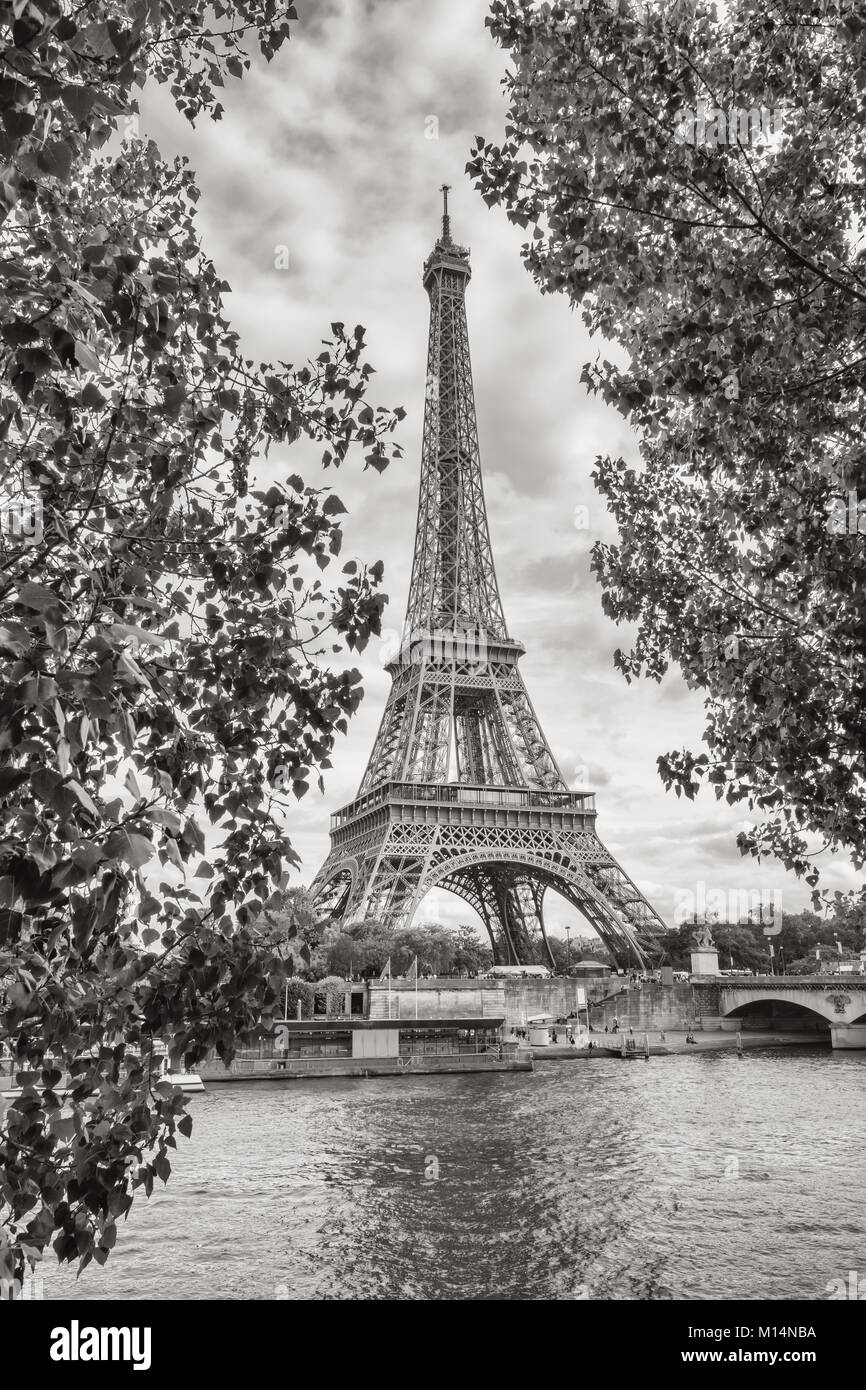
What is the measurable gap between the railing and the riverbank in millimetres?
17647

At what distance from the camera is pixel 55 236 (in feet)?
10.9

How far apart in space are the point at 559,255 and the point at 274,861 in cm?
608

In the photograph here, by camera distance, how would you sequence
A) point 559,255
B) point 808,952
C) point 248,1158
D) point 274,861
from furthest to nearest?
1. point 808,952
2. point 248,1158
3. point 559,255
4. point 274,861

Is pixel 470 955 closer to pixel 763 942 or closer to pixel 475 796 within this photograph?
pixel 475 796

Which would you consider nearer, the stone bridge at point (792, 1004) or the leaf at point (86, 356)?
the leaf at point (86, 356)

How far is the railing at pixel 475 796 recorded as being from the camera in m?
73.1

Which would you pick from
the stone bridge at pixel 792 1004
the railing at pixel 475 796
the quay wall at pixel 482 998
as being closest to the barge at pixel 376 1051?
the quay wall at pixel 482 998

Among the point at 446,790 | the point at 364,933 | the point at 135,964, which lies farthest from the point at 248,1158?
the point at 446,790

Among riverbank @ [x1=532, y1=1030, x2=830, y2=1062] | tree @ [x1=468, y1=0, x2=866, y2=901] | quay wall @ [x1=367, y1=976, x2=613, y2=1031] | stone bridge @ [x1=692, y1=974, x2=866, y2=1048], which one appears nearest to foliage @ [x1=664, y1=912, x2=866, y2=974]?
stone bridge @ [x1=692, y1=974, x2=866, y2=1048]

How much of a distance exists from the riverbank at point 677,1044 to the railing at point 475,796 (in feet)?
57.9

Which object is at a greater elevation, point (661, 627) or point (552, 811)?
point (552, 811)

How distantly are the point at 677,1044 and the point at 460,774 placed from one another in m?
29.4

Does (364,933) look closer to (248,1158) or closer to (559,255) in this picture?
(248,1158)

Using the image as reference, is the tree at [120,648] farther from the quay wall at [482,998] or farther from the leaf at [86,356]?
the quay wall at [482,998]
